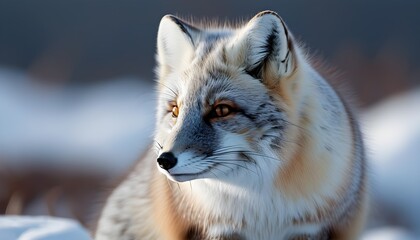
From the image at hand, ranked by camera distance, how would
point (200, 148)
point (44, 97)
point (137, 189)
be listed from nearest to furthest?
1. point (200, 148)
2. point (137, 189)
3. point (44, 97)

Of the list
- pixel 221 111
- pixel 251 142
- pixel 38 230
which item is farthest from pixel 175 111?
pixel 38 230

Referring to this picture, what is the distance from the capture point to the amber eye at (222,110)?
3248mm

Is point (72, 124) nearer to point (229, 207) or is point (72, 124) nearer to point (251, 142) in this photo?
point (229, 207)

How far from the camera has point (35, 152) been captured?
971 cm

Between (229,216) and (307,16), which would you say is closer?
(229,216)

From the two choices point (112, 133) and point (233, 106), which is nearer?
point (233, 106)

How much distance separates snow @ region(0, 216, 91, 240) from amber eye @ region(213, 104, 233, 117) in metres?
1.26

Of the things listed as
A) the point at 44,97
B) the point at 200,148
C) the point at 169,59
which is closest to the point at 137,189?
the point at 169,59

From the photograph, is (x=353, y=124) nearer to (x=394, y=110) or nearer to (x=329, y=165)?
(x=329, y=165)

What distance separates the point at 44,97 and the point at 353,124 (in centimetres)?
764

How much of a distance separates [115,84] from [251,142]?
868 centimetres

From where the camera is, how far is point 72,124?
1126 cm

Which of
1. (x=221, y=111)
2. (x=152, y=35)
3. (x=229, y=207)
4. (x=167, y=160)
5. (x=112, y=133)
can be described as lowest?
(x=112, y=133)

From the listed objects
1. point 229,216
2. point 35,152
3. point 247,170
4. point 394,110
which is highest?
point 247,170
